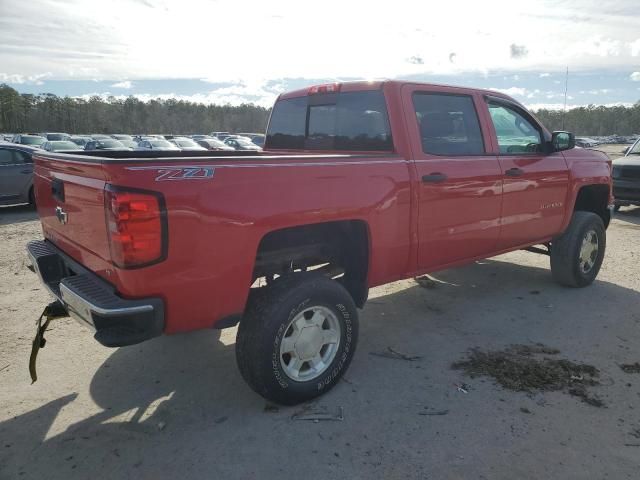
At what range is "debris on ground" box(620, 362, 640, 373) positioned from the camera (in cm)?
353

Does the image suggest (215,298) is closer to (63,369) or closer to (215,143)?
(63,369)

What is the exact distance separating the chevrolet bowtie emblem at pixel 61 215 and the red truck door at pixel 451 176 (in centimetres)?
233

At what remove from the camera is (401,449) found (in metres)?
2.65

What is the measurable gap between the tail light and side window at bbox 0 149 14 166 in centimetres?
1064

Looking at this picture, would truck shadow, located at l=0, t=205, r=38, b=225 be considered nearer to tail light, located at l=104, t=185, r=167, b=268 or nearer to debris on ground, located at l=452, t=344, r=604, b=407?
tail light, located at l=104, t=185, r=167, b=268

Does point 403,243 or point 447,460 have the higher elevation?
point 403,243

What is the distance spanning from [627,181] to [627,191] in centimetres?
22

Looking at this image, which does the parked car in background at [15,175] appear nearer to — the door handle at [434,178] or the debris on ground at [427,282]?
the debris on ground at [427,282]

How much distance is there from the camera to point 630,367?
11.7 ft

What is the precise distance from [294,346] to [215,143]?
25666 millimetres

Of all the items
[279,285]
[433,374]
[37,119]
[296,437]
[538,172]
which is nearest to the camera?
[296,437]

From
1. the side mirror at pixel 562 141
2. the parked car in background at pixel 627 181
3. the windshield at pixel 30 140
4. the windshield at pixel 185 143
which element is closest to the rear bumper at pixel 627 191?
the parked car in background at pixel 627 181

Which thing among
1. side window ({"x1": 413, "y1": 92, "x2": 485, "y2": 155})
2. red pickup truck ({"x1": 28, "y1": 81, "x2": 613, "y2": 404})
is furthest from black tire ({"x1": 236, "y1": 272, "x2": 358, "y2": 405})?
side window ({"x1": 413, "y1": 92, "x2": 485, "y2": 155})

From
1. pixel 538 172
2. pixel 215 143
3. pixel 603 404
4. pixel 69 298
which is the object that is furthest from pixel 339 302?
pixel 215 143
